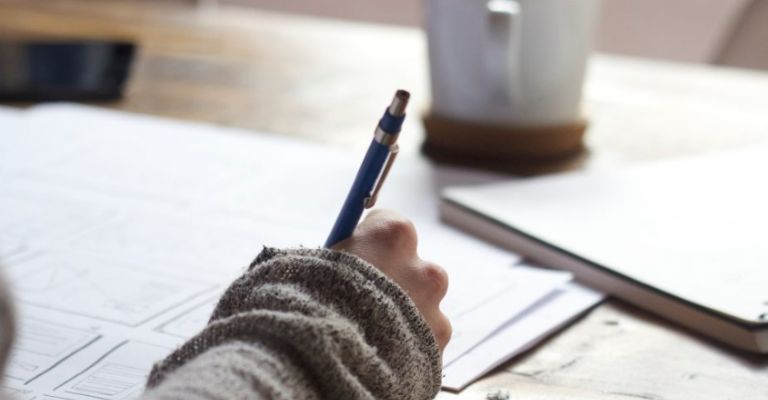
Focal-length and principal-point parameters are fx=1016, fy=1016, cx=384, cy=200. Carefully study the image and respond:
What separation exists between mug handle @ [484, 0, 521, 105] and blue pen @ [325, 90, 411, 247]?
300 millimetres

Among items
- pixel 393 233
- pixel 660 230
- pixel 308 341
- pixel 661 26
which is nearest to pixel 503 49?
pixel 660 230

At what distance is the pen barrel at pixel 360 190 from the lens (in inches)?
17.8

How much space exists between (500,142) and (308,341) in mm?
455

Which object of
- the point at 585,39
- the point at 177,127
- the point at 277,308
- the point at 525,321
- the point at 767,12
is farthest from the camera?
the point at 767,12

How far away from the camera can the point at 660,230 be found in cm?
61

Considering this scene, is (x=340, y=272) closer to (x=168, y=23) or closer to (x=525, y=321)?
(x=525, y=321)

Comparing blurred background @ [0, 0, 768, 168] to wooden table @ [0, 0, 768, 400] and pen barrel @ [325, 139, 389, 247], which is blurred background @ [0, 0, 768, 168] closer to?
wooden table @ [0, 0, 768, 400]

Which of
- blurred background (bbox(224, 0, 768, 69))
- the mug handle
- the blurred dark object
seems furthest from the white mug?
blurred background (bbox(224, 0, 768, 69))

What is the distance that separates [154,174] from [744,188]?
0.43 meters

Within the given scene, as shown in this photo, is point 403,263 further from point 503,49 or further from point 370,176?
point 503,49

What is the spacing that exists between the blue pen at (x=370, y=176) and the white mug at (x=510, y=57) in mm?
304

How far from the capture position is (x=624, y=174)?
726mm

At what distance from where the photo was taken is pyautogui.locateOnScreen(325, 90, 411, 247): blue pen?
1.46 ft

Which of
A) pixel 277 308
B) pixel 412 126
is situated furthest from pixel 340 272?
pixel 412 126
